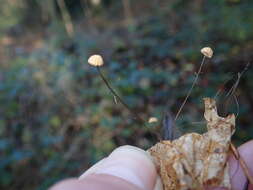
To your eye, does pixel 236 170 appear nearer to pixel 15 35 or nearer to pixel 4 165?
pixel 4 165

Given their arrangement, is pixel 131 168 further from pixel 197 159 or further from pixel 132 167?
pixel 197 159

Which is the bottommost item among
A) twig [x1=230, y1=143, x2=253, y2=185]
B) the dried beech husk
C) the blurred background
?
the blurred background

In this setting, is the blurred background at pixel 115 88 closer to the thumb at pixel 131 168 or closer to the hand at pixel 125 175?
the hand at pixel 125 175

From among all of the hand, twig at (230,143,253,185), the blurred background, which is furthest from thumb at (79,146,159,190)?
the blurred background

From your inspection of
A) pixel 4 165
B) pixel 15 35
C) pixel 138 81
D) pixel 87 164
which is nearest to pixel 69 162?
pixel 87 164

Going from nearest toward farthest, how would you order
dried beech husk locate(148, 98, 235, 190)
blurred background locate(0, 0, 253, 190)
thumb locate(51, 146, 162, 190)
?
1. thumb locate(51, 146, 162, 190)
2. dried beech husk locate(148, 98, 235, 190)
3. blurred background locate(0, 0, 253, 190)

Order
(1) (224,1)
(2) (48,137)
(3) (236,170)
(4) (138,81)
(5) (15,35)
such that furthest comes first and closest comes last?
(5) (15,35) → (4) (138,81) → (2) (48,137) → (1) (224,1) → (3) (236,170)

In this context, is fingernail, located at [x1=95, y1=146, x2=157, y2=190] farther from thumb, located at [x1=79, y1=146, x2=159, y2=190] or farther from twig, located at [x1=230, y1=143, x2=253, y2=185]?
twig, located at [x1=230, y1=143, x2=253, y2=185]
